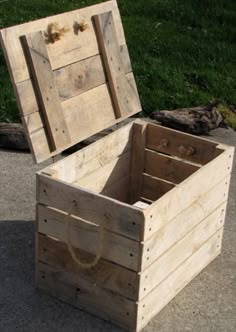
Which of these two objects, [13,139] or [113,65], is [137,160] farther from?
[13,139]

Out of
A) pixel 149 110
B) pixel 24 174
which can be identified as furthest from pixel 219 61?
pixel 24 174

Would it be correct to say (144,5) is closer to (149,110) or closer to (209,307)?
(149,110)

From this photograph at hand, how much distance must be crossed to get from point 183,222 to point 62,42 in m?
1.27

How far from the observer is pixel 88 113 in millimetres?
4828

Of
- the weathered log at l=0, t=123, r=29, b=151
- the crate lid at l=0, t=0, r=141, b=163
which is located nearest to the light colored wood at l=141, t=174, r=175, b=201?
the crate lid at l=0, t=0, r=141, b=163

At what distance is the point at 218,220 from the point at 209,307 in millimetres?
590

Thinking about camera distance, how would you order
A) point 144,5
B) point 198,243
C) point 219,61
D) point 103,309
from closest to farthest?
point 103,309 → point 198,243 → point 219,61 → point 144,5

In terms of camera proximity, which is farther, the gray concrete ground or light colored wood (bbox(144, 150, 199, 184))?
light colored wood (bbox(144, 150, 199, 184))

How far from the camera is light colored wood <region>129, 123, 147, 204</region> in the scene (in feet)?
16.7

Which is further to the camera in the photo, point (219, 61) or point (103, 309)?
point (219, 61)

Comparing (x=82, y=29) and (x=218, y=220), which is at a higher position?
(x=82, y=29)

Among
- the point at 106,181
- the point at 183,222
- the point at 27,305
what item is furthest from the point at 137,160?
the point at 27,305

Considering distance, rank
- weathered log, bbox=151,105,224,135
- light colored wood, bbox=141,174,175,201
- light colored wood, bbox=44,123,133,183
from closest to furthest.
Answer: light colored wood, bbox=44,123,133,183
light colored wood, bbox=141,174,175,201
weathered log, bbox=151,105,224,135

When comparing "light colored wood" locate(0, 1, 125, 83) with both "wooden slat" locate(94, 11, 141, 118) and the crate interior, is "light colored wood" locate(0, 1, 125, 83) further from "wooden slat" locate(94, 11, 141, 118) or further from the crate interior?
the crate interior
